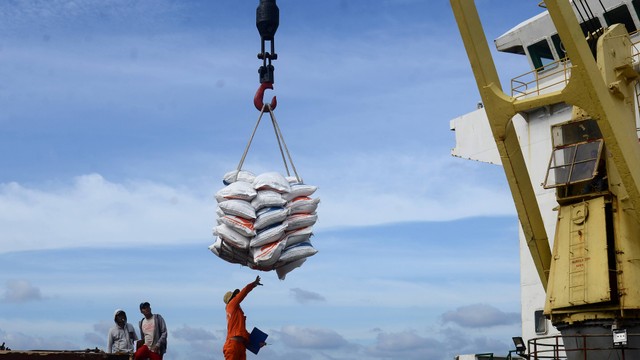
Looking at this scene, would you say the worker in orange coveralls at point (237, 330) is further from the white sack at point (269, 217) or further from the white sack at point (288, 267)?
the white sack at point (269, 217)

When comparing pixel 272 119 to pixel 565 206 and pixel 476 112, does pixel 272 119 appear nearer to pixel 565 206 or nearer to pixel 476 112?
pixel 565 206

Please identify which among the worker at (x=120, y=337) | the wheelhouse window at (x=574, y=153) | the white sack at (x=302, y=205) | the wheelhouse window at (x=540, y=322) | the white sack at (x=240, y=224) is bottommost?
the worker at (x=120, y=337)

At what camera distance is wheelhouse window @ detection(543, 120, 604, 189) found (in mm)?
15336

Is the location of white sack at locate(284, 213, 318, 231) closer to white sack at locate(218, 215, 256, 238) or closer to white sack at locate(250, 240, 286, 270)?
white sack at locate(250, 240, 286, 270)

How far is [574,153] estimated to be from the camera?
15617 mm

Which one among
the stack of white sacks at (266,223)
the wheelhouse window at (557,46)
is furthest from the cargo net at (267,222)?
the wheelhouse window at (557,46)

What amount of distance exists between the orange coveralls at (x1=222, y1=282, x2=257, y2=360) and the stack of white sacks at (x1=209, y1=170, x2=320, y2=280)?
543mm

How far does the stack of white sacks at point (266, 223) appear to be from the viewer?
1339 cm

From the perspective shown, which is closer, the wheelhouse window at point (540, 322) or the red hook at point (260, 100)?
the red hook at point (260, 100)

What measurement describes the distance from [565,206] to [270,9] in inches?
257

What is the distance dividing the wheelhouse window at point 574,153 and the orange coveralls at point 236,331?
5827 millimetres

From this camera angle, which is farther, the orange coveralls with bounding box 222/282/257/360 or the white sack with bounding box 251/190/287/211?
the orange coveralls with bounding box 222/282/257/360

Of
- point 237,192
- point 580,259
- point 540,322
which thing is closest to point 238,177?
point 237,192

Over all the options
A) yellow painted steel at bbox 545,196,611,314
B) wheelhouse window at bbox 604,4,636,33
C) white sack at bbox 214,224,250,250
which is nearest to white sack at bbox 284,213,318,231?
white sack at bbox 214,224,250,250
